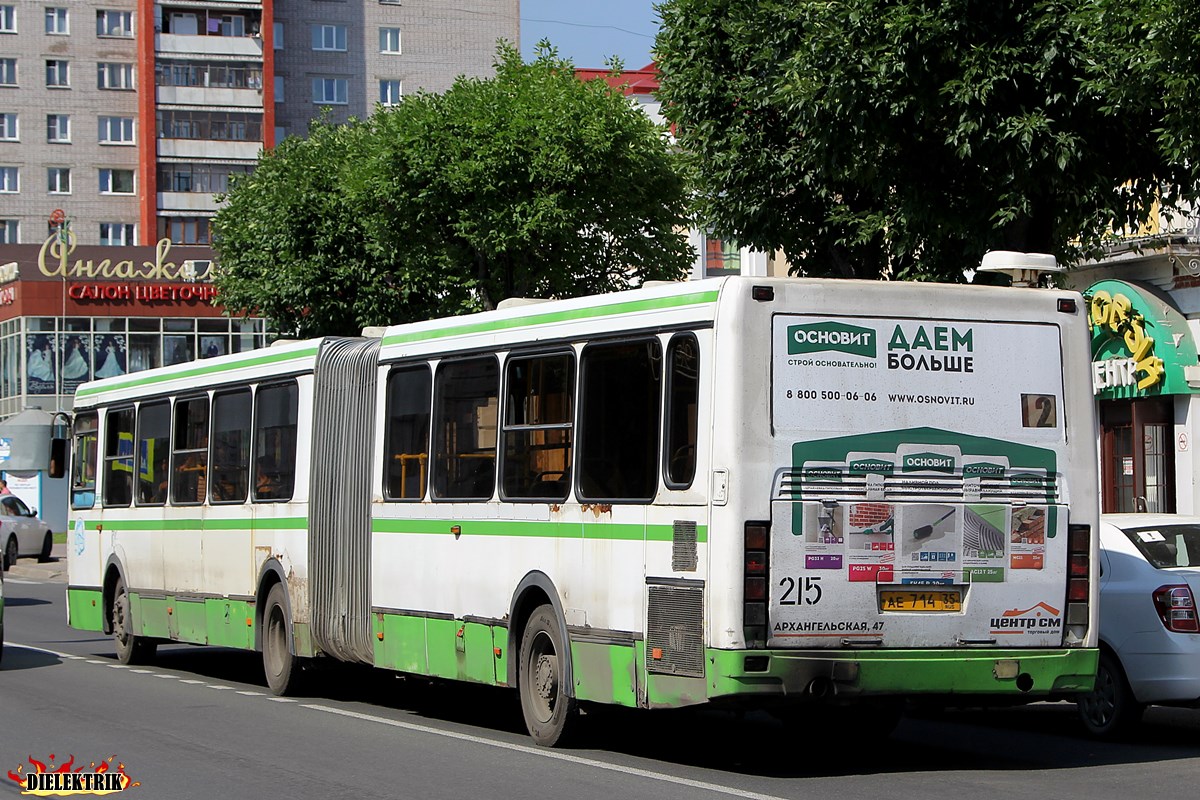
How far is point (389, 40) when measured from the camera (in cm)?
8538

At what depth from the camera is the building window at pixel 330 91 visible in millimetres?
83875

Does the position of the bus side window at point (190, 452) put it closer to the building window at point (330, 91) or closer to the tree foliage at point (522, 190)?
the tree foliage at point (522, 190)

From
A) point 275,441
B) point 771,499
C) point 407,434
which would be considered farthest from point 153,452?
point 771,499

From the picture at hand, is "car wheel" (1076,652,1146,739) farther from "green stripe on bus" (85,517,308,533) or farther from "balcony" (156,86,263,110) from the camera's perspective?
"balcony" (156,86,263,110)

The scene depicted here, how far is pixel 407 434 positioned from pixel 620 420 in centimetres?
336

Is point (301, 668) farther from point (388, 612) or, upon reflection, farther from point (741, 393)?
point (741, 393)

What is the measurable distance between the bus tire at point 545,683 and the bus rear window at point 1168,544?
171 inches

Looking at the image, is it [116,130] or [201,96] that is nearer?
[201,96]

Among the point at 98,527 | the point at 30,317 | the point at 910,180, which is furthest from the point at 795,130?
the point at 30,317

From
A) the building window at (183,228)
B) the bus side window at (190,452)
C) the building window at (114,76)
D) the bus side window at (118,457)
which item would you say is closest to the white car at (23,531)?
the bus side window at (118,457)

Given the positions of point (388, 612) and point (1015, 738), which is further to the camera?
point (388, 612)

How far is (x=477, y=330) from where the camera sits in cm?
1353

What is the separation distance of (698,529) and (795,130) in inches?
386

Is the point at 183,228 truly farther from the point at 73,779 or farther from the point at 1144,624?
the point at 73,779
